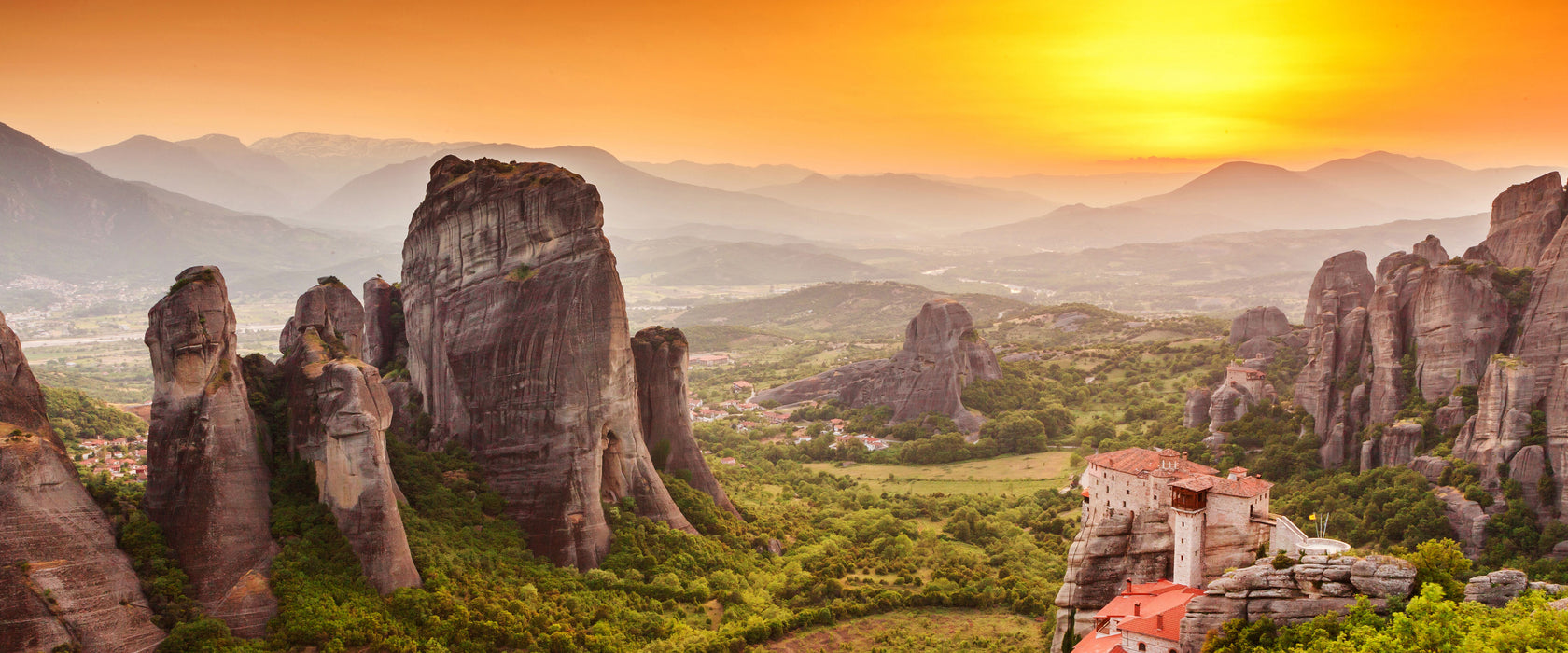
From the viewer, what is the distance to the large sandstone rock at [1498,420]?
49031 mm

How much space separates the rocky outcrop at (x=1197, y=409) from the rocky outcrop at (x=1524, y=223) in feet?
67.1

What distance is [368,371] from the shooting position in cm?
3691

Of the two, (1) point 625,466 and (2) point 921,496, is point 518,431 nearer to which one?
(1) point 625,466

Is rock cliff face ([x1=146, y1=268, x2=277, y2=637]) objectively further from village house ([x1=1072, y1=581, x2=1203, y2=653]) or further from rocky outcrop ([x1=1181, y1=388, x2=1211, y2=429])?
rocky outcrop ([x1=1181, y1=388, x2=1211, y2=429])

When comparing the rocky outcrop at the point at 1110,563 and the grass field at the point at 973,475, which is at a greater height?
the rocky outcrop at the point at 1110,563

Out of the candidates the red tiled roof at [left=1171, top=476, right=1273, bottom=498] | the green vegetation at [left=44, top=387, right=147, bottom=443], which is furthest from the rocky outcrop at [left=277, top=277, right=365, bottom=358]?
the red tiled roof at [left=1171, top=476, right=1273, bottom=498]

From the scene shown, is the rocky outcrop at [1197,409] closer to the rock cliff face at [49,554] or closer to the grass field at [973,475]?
the grass field at [973,475]

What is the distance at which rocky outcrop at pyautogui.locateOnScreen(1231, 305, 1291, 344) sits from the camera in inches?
3957

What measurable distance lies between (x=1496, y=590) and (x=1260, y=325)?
75291 mm

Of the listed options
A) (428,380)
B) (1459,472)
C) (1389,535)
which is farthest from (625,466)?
(1459,472)

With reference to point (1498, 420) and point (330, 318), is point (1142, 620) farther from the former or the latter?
point (330, 318)

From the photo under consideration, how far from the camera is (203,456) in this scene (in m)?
34.0

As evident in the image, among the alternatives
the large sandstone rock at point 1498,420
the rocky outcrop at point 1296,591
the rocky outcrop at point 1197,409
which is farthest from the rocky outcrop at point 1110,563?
the rocky outcrop at point 1197,409

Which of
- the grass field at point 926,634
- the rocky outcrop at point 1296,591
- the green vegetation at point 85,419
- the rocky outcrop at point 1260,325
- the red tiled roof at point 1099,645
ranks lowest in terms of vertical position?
the grass field at point 926,634
